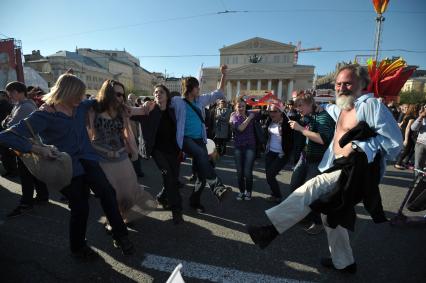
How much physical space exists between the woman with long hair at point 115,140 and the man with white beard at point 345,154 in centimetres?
168

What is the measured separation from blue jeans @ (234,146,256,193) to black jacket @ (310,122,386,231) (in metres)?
2.26

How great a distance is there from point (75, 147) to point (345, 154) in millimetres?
2631

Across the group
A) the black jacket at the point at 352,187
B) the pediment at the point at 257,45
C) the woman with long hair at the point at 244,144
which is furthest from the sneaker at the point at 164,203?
the pediment at the point at 257,45

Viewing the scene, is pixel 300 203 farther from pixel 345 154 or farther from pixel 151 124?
pixel 151 124

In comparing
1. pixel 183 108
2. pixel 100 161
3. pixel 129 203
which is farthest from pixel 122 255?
pixel 183 108

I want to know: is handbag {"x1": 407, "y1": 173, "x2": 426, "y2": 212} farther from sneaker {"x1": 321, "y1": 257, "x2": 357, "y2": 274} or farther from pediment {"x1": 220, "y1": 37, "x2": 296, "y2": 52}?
pediment {"x1": 220, "y1": 37, "x2": 296, "y2": 52}

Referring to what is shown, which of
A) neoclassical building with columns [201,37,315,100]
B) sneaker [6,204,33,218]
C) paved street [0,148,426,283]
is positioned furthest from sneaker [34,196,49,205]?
neoclassical building with columns [201,37,315,100]

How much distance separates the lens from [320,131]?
309 centimetres

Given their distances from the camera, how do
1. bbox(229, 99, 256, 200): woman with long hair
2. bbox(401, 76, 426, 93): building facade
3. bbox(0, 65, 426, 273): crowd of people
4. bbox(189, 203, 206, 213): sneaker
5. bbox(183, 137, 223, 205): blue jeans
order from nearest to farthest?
bbox(0, 65, 426, 273): crowd of people < bbox(183, 137, 223, 205): blue jeans < bbox(189, 203, 206, 213): sneaker < bbox(229, 99, 256, 200): woman with long hair < bbox(401, 76, 426, 93): building facade

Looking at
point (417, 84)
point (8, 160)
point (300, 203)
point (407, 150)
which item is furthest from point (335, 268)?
point (417, 84)

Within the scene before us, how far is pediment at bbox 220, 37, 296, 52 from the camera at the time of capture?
250 feet

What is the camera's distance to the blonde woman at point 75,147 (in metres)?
2.34

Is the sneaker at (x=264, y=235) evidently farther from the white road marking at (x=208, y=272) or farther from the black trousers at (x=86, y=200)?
the black trousers at (x=86, y=200)

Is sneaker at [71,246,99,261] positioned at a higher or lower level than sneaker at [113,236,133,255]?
lower
